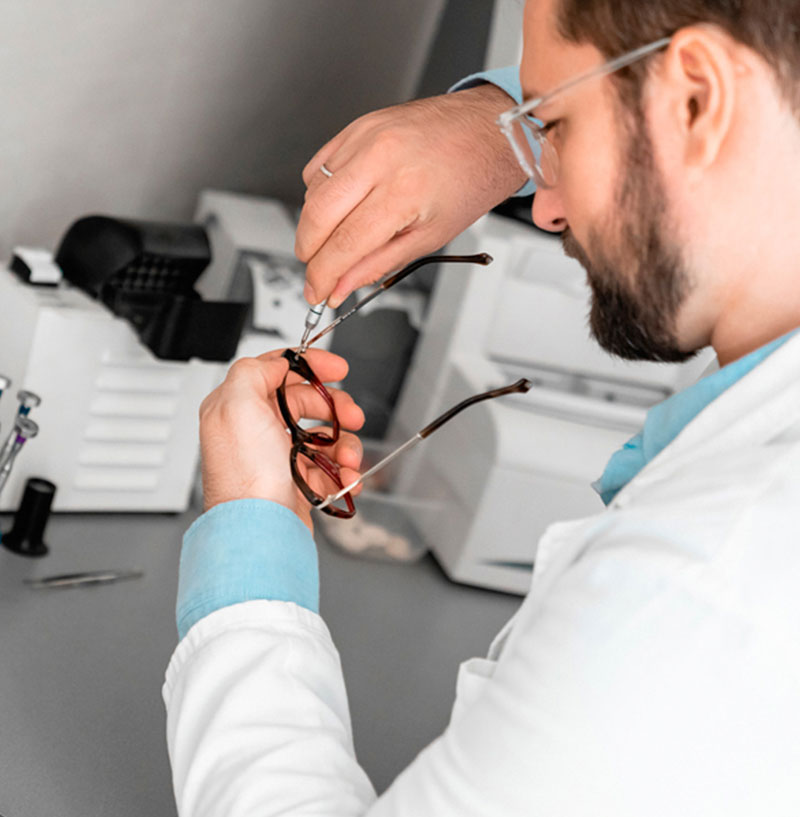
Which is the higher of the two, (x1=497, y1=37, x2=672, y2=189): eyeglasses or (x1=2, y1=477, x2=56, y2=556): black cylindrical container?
(x1=497, y1=37, x2=672, y2=189): eyeglasses

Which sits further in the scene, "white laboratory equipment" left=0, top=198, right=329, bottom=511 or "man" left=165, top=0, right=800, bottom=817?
"white laboratory equipment" left=0, top=198, right=329, bottom=511

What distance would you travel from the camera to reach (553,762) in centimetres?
51

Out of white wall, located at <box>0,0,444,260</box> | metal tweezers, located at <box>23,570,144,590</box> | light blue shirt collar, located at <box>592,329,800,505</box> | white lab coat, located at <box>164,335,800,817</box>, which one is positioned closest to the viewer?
white lab coat, located at <box>164,335,800,817</box>

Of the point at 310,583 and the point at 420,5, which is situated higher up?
the point at 420,5

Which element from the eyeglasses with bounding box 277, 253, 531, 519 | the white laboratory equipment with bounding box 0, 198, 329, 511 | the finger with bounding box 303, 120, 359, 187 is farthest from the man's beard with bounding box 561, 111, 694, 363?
the white laboratory equipment with bounding box 0, 198, 329, 511

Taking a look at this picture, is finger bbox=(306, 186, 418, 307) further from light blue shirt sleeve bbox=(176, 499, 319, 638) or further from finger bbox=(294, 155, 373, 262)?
light blue shirt sleeve bbox=(176, 499, 319, 638)

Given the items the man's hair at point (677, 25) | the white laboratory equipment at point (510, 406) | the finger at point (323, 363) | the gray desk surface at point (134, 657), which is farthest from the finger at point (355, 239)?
the white laboratory equipment at point (510, 406)

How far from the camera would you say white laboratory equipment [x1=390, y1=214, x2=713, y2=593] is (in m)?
1.47

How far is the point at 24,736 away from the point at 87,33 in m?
0.90


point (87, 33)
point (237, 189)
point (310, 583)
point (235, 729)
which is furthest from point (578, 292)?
point (235, 729)

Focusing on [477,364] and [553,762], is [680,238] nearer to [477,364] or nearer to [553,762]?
[553,762]

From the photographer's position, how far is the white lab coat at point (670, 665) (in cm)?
51

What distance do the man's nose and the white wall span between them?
847 millimetres

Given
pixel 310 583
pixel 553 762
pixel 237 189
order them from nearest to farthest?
pixel 553 762, pixel 310 583, pixel 237 189
